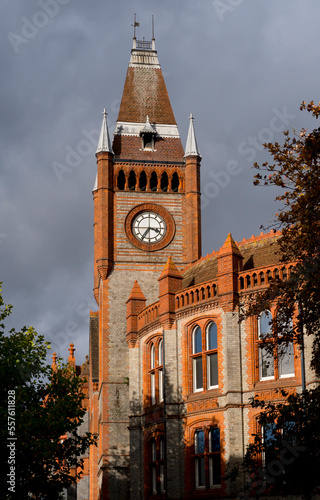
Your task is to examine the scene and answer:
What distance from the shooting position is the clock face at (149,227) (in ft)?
170

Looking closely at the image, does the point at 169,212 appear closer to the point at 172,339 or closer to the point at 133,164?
the point at 133,164

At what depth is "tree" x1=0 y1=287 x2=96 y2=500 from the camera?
110 ft

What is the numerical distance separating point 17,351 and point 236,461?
1089 centimetres

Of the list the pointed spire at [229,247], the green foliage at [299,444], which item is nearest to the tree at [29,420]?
the pointed spire at [229,247]

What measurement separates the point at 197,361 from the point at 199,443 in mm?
3854

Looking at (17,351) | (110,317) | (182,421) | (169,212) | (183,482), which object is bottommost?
(183,482)

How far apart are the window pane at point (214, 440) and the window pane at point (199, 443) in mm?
708

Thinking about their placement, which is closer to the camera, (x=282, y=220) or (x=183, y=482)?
(x=282, y=220)

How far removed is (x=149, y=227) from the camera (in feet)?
171

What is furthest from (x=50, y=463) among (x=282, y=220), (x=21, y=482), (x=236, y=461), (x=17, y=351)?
(x=282, y=220)

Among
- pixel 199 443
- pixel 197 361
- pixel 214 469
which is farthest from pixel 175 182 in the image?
pixel 214 469

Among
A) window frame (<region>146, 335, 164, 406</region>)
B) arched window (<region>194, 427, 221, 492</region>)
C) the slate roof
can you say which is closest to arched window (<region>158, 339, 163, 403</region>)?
window frame (<region>146, 335, 164, 406</region>)

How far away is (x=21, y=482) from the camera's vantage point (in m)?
35.5

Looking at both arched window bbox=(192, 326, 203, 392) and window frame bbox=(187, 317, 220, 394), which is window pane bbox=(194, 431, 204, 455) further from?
arched window bbox=(192, 326, 203, 392)
